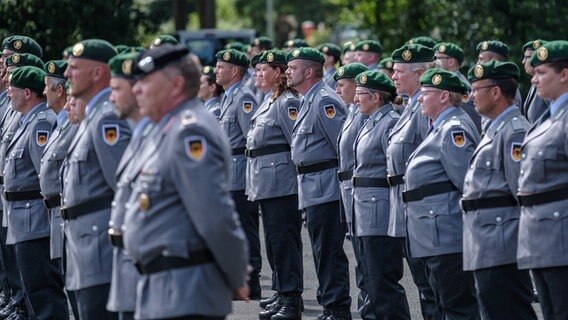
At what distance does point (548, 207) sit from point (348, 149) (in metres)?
3.25

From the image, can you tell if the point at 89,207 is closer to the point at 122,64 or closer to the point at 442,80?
the point at 122,64

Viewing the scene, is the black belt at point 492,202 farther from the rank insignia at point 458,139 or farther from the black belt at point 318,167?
the black belt at point 318,167

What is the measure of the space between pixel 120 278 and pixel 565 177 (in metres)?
2.52

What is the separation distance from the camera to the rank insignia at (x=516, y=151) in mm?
8172

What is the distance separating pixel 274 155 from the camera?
11852 mm

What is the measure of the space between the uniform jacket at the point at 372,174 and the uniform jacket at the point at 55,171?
228cm

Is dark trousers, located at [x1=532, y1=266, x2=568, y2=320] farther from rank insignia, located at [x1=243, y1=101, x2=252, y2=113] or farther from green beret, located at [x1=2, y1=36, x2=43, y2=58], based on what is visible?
green beret, located at [x1=2, y1=36, x2=43, y2=58]

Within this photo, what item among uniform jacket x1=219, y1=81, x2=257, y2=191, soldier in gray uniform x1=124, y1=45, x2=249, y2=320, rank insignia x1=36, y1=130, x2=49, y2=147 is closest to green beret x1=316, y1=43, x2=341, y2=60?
uniform jacket x1=219, y1=81, x2=257, y2=191

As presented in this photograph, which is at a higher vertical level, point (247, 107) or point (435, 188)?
point (247, 107)

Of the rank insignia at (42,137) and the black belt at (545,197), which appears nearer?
the black belt at (545,197)

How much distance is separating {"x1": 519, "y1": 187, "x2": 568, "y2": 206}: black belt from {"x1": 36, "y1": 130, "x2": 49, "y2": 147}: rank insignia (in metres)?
3.86

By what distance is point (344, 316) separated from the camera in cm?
1116

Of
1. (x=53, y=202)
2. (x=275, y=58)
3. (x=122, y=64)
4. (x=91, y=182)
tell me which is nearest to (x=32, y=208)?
(x=53, y=202)

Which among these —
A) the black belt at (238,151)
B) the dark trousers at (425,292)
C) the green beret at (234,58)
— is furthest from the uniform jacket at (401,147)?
the green beret at (234,58)
